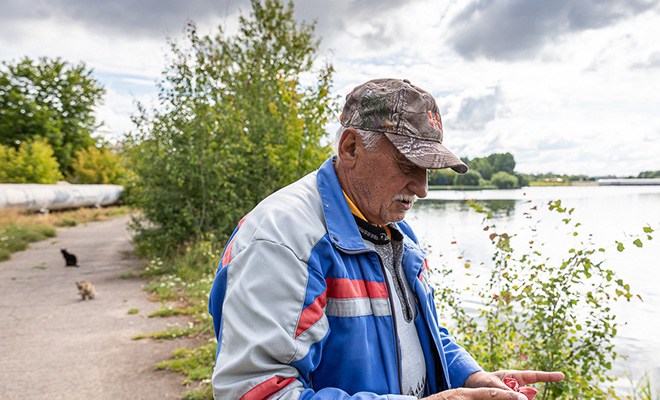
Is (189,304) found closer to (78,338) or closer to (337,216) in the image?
(78,338)

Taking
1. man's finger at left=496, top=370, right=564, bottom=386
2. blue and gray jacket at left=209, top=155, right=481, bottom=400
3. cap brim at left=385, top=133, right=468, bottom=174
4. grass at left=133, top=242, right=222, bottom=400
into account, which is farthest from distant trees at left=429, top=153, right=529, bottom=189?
grass at left=133, top=242, right=222, bottom=400

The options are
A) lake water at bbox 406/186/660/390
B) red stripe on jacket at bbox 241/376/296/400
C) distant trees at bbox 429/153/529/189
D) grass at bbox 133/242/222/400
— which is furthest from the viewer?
grass at bbox 133/242/222/400

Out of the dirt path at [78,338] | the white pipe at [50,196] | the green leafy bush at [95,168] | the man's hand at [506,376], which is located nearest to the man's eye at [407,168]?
the man's hand at [506,376]

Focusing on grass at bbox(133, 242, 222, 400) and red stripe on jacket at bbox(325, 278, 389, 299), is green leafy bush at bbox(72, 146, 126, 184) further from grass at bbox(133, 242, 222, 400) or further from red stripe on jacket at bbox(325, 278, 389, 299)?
red stripe on jacket at bbox(325, 278, 389, 299)

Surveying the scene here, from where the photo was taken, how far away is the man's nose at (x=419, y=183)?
69.1 inches

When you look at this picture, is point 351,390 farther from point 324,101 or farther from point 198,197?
point 198,197

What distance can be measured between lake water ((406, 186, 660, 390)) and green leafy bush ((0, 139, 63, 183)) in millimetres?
26945

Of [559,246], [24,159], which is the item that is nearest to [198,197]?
[559,246]

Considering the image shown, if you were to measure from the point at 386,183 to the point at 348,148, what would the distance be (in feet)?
0.64

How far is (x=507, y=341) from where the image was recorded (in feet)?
12.8

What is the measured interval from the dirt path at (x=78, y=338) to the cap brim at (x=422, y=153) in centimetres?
340

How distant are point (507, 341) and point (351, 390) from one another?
2849 mm

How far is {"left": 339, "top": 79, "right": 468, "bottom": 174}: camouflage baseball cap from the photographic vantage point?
1.64 m

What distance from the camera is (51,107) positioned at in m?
40.1
